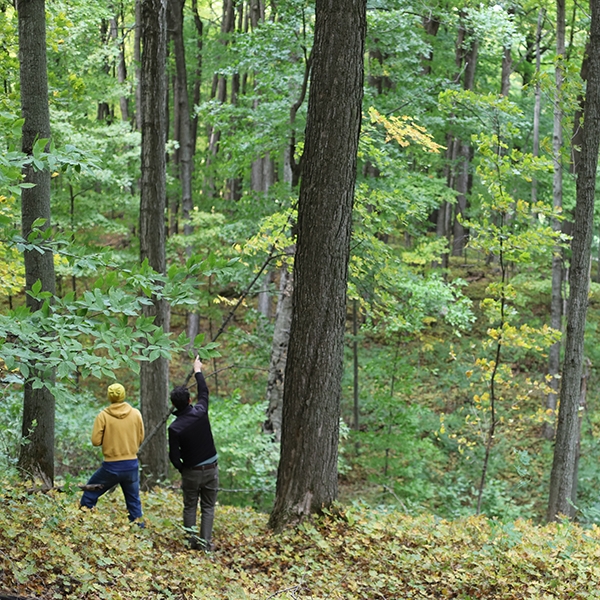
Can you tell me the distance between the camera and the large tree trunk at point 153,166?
780cm

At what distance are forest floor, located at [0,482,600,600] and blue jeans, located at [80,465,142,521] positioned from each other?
0.61 ft

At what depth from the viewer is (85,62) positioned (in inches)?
543

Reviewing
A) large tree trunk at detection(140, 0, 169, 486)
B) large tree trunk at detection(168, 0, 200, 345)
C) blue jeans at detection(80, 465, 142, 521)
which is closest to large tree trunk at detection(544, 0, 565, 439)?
large tree trunk at detection(140, 0, 169, 486)

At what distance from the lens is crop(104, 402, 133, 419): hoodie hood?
6.85 meters

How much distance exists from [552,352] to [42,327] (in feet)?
46.0

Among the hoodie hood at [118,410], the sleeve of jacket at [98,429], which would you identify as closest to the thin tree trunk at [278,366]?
the hoodie hood at [118,410]

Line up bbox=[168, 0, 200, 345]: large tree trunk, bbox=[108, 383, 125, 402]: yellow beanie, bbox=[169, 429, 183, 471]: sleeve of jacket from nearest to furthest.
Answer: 1. bbox=[169, 429, 183, 471]: sleeve of jacket
2. bbox=[108, 383, 125, 402]: yellow beanie
3. bbox=[168, 0, 200, 345]: large tree trunk

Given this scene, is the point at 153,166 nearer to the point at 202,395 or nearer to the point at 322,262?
the point at 322,262

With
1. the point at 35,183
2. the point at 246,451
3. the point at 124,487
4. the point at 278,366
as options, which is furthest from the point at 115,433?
the point at 278,366

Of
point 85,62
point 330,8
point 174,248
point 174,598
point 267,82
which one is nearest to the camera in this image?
point 174,598

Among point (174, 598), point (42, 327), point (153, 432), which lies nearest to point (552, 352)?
point (153, 432)

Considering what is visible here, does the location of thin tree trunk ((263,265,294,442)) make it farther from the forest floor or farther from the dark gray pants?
the dark gray pants

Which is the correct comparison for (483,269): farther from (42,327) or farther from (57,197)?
(42,327)

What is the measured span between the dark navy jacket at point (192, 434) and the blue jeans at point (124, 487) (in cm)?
78
